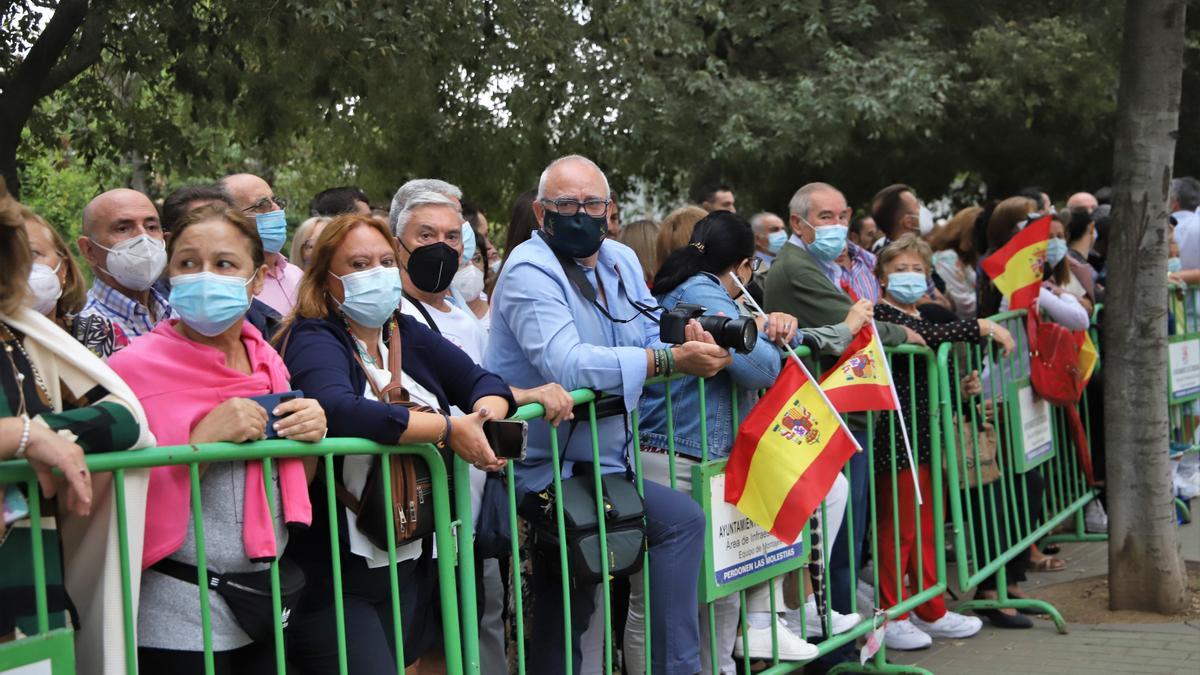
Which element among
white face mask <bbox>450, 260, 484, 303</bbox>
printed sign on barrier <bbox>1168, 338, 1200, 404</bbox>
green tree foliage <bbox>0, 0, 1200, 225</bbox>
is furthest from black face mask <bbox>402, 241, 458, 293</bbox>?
printed sign on barrier <bbox>1168, 338, 1200, 404</bbox>

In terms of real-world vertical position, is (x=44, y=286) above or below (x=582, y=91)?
below

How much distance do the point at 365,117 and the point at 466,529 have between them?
27.2 feet

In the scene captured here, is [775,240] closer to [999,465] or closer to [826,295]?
[999,465]

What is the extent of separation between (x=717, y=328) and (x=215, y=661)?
6.74 feet

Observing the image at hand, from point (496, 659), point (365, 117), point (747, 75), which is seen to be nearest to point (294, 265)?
point (496, 659)

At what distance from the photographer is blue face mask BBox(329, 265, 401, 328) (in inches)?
157

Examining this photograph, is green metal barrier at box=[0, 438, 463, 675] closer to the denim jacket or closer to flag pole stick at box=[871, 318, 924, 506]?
the denim jacket

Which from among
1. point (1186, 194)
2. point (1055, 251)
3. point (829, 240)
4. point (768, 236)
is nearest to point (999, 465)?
point (829, 240)

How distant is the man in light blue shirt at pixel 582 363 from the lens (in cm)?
454

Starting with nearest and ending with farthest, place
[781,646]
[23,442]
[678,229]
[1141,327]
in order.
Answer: [23,442] < [781,646] < [678,229] < [1141,327]

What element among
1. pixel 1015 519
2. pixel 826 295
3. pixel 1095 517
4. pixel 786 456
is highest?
pixel 826 295

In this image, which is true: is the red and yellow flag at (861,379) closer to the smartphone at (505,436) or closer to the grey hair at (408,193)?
the grey hair at (408,193)

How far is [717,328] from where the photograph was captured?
4.76 meters

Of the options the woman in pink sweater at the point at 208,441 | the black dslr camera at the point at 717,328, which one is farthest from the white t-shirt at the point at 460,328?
the woman in pink sweater at the point at 208,441
